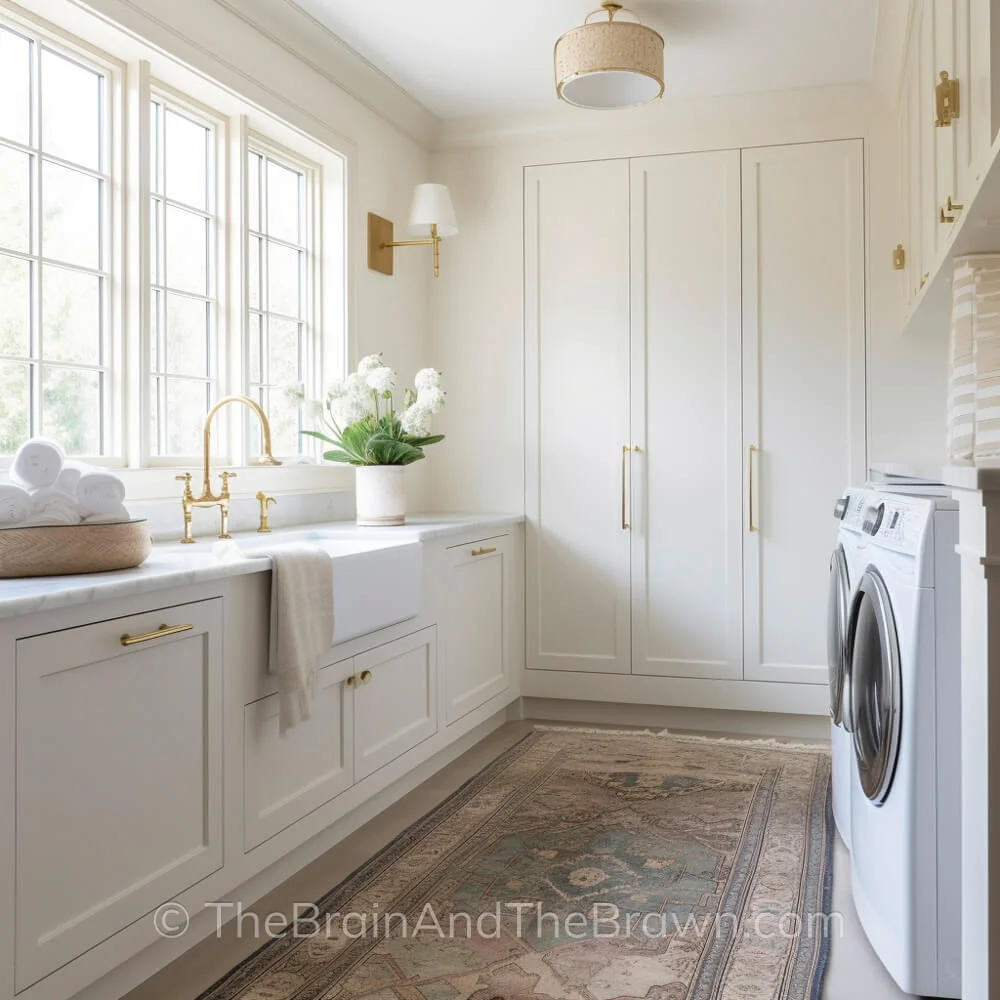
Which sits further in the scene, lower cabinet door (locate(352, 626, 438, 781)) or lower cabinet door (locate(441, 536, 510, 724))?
lower cabinet door (locate(441, 536, 510, 724))

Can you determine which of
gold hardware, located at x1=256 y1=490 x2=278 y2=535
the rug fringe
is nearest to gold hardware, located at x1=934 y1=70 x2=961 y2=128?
gold hardware, located at x1=256 y1=490 x2=278 y2=535

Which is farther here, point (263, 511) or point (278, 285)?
point (278, 285)

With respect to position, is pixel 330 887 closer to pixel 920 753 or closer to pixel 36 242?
pixel 920 753

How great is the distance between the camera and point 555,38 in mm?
3428

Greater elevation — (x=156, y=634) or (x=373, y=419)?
(x=373, y=419)

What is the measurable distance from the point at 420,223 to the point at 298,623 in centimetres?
210

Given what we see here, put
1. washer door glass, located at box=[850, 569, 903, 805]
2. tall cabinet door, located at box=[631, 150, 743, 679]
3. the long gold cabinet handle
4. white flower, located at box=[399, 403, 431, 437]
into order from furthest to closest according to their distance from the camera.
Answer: the long gold cabinet handle < tall cabinet door, located at box=[631, 150, 743, 679] < white flower, located at box=[399, 403, 431, 437] < washer door glass, located at box=[850, 569, 903, 805]

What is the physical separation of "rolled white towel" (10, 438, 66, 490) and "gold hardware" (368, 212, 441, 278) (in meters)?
2.08

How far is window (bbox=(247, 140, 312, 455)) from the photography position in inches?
134

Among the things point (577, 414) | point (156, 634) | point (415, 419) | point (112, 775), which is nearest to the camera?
point (112, 775)

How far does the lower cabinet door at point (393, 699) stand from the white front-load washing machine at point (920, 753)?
4.34 feet

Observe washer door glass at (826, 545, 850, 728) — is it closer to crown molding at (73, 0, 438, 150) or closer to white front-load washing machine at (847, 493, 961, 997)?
white front-load washing machine at (847, 493, 961, 997)

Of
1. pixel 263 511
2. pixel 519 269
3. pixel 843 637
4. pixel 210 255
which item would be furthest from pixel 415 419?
pixel 843 637

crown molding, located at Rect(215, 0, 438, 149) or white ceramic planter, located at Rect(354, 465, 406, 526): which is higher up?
crown molding, located at Rect(215, 0, 438, 149)
